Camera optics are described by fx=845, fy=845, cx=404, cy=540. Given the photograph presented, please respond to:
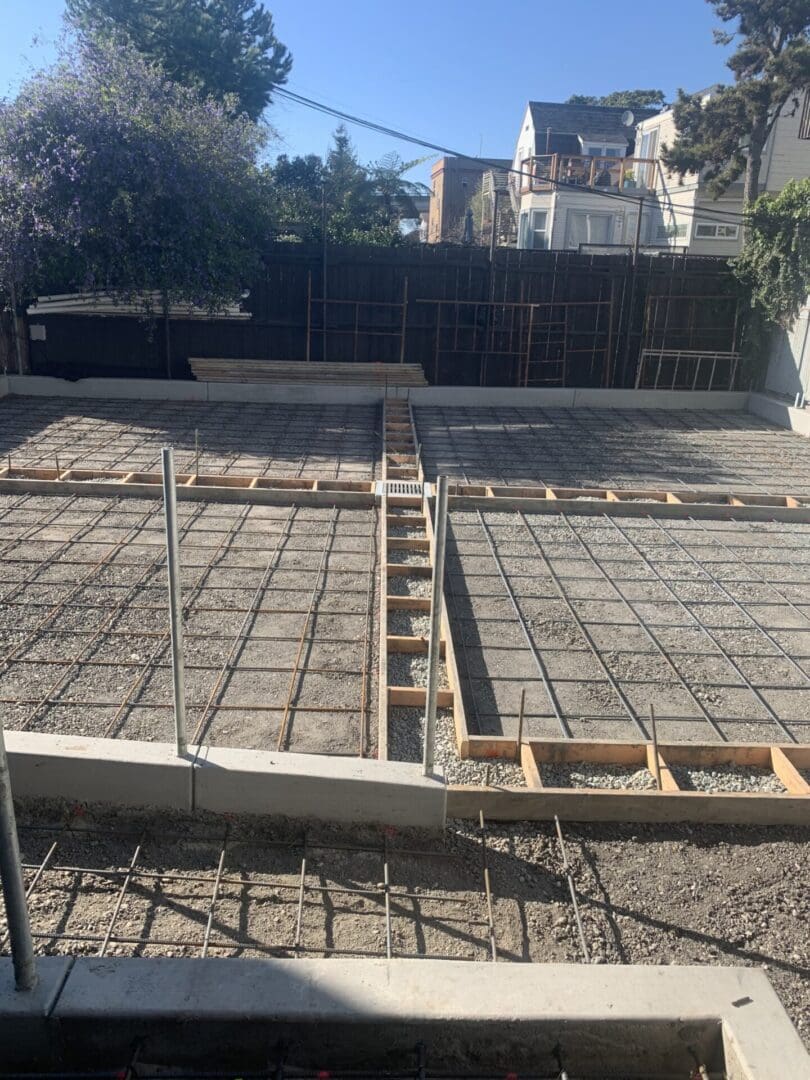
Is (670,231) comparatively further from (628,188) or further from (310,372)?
(310,372)

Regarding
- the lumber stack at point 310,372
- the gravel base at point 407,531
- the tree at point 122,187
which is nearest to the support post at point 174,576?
the gravel base at point 407,531

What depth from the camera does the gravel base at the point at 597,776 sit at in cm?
411

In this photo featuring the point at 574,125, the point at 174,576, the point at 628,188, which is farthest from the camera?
the point at 574,125

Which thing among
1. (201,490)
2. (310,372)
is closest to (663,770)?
(201,490)

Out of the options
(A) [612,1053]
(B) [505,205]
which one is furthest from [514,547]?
(B) [505,205]

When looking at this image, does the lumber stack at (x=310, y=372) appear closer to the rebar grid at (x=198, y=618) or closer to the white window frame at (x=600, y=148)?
the rebar grid at (x=198, y=618)

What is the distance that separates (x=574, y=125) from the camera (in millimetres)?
26219

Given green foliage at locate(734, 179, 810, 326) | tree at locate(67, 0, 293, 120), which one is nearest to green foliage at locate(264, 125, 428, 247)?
tree at locate(67, 0, 293, 120)

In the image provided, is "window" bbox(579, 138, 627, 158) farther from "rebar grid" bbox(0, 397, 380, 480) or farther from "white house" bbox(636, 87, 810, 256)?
"rebar grid" bbox(0, 397, 380, 480)

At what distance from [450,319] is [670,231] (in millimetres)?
9686

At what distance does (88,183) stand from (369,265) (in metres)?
4.48

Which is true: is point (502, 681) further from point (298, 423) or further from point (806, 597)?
point (298, 423)

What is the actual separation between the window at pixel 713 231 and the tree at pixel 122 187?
11.6 metres

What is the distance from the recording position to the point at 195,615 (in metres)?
5.62
